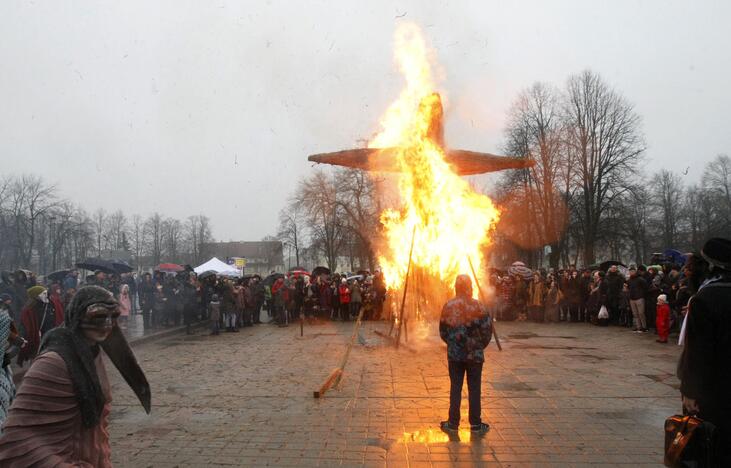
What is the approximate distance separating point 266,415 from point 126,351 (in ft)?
14.4

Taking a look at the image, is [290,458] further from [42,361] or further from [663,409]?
[663,409]

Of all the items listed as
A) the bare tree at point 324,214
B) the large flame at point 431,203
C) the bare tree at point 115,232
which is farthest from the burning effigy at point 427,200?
the bare tree at point 115,232

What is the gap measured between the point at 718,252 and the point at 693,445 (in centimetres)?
118

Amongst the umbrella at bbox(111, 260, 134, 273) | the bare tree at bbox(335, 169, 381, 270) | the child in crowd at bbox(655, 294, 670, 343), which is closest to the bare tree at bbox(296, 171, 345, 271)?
the bare tree at bbox(335, 169, 381, 270)

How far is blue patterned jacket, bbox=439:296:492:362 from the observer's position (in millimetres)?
5895

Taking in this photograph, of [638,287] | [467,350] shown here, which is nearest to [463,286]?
[467,350]

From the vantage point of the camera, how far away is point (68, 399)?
7.72ft

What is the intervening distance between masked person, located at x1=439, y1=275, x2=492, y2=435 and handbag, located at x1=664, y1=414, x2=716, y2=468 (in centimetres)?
297

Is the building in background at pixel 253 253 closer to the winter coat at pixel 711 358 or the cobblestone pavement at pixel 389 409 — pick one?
the cobblestone pavement at pixel 389 409

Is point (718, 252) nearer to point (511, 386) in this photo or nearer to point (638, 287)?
point (511, 386)

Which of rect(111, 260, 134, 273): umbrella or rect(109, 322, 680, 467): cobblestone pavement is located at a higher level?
rect(111, 260, 134, 273): umbrella

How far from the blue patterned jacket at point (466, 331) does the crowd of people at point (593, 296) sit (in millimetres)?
11523

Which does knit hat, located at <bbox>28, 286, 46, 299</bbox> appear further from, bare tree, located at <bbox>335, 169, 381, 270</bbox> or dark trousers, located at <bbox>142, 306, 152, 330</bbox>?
bare tree, located at <bbox>335, 169, 381, 270</bbox>

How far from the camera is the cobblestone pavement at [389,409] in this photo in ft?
17.5
